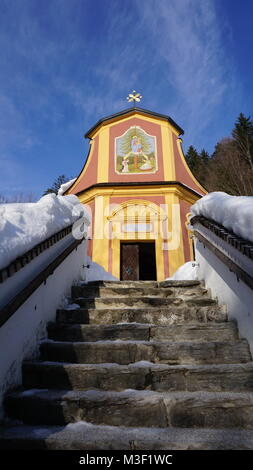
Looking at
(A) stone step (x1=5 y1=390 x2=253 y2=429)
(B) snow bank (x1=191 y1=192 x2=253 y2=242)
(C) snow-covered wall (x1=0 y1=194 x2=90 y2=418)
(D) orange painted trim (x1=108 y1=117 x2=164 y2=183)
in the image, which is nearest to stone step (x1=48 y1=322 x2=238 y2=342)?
(C) snow-covered wall (x1=0 y1=194 x2=90 y2=418)

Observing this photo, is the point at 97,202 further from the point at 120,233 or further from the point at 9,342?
the point at 9,342

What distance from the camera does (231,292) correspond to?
260 centimetres

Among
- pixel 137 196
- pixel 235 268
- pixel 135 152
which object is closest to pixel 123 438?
pixel 235 268

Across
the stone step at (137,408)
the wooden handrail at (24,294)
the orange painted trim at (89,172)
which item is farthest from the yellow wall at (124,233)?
the stone step at (137,408)

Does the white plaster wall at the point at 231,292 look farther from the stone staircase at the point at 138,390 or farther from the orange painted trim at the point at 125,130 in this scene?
the orange painted trim at the point at 125,130

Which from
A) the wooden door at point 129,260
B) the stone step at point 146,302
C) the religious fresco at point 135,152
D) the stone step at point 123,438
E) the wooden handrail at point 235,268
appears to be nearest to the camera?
the stone step at point 123,438

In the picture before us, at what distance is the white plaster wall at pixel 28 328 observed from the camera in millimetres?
1840

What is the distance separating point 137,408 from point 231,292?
1.51 meters

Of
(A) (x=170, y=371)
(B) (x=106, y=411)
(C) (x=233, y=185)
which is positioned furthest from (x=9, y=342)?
(C) (x=233, y=185)

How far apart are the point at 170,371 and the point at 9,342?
1.27 metres

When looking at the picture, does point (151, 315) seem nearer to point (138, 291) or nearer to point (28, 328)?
point (138, 291)

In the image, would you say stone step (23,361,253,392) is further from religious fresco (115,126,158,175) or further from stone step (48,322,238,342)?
religious fresco (115,126,158,175)

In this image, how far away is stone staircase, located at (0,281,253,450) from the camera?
147cm

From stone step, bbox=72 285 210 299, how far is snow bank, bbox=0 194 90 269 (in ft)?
3.33
